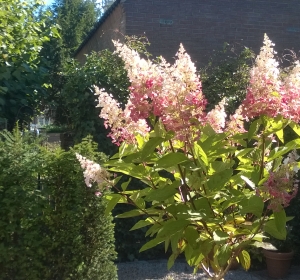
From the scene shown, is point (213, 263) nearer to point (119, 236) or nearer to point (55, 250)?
point (55, 250)

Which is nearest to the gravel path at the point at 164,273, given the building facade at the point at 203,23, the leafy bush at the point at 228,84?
the leafy bush at the point at 228,84

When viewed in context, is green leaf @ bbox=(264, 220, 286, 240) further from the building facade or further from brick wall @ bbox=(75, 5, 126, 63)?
the building facade

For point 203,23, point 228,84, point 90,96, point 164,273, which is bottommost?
point 164,273

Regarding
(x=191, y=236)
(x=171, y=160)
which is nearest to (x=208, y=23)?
(x=191, y=236)

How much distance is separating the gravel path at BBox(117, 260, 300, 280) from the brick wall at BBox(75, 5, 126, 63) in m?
4.93

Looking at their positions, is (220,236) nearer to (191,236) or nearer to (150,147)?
(191,236)

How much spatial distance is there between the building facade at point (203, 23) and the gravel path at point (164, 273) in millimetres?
5987

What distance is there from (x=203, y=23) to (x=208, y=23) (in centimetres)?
15

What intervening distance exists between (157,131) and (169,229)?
0.45 meters

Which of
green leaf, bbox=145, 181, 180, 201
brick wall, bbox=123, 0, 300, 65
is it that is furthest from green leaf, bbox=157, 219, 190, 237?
brick wall, bbox=123, 0, 300, 65

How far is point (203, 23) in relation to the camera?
11.6m

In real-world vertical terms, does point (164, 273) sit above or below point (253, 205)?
below

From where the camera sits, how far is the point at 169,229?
6.94ft

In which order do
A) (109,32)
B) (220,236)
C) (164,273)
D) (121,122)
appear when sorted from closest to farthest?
(220,236), (121,122), (164,273), (109,32)
